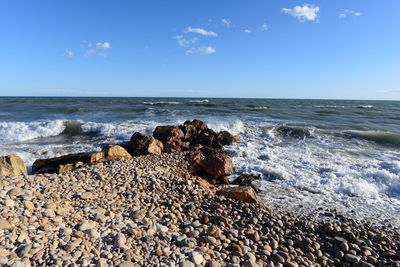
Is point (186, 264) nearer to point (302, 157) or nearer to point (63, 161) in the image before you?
point (63, 161)

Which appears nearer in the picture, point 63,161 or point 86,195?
point 86,195

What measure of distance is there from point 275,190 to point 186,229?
3.38 metres

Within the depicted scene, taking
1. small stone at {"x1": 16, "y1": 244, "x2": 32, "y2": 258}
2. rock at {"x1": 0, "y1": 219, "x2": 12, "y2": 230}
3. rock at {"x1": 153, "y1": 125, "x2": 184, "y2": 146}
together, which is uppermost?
rock at {"x1": 153, "y1": 125, "x2": 184, "y2": 146}

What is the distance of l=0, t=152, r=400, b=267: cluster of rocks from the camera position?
3213 millimetres

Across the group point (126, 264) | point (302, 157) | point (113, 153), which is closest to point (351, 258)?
point (126, 264)

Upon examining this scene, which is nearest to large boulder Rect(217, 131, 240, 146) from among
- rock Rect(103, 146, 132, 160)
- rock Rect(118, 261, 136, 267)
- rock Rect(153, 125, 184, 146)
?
rock Rect(153, 125, 184, 146)

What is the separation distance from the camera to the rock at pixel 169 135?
426 inches

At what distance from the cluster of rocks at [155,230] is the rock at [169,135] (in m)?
5.20

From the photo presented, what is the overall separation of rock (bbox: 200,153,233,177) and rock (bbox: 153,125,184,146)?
147 inches

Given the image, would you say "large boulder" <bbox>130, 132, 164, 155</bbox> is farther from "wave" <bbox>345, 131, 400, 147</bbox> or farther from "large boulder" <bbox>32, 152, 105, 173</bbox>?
"wave" <bbox>345, 131, 400, 147</bbox>

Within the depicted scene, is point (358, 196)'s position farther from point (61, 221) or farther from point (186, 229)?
point (61, 221)

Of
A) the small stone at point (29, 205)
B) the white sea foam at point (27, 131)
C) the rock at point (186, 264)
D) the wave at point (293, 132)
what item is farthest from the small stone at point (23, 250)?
the wave at point (293, 132)

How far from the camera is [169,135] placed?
10961 mm

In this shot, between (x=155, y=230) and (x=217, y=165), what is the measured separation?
3469 millimetres
